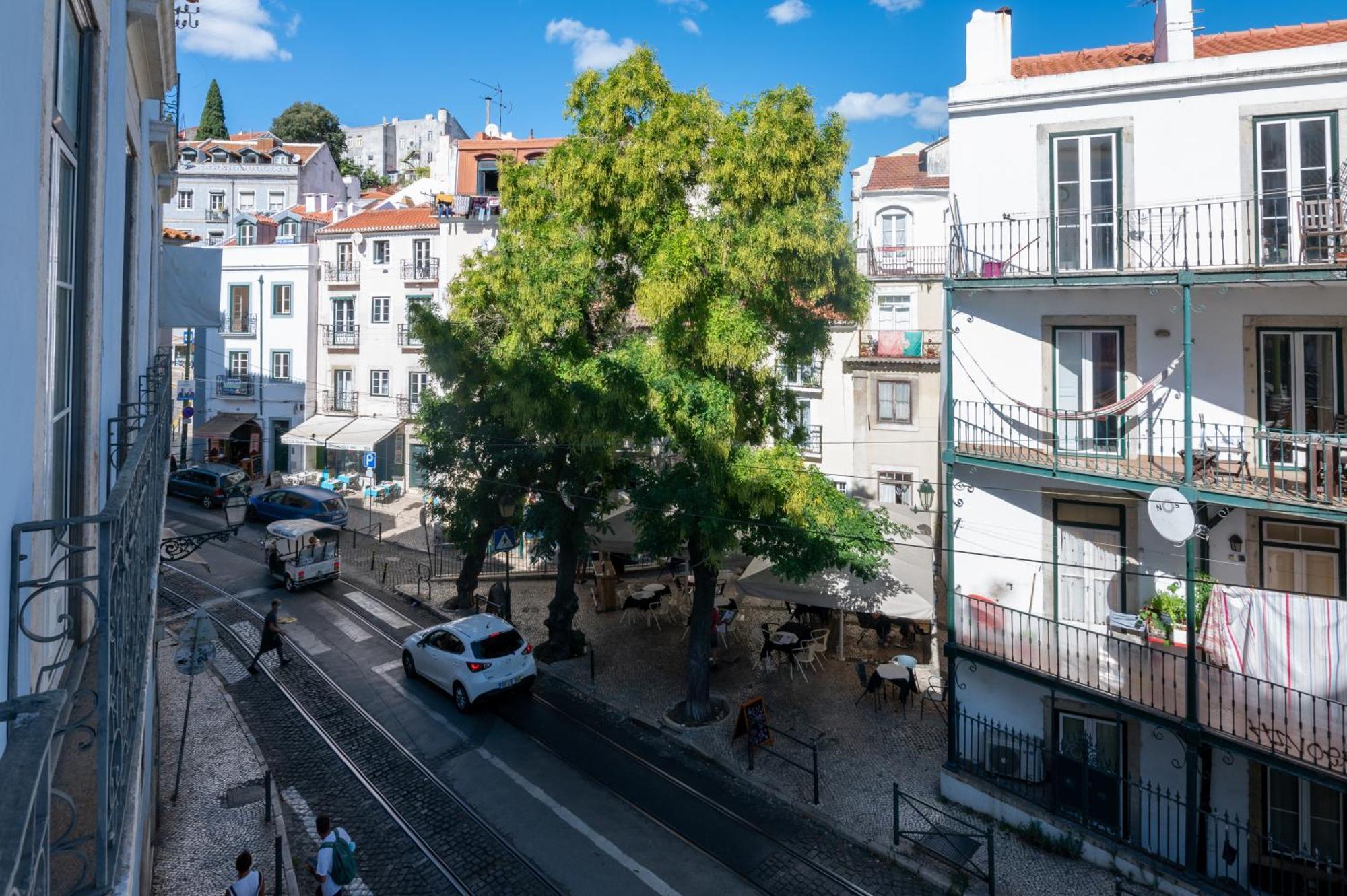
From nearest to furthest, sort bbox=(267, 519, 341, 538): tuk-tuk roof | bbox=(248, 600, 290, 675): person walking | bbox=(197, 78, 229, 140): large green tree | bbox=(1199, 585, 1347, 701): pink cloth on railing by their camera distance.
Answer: bbox=(1199, 585, 1347, 701): pink cloth on railing, bbox=(248, 600, 290, 675): person walking, bbox=(267, 519, 341, 538): tuk-tuk roof, bbox=(197, 78, 229, 140): large green tree

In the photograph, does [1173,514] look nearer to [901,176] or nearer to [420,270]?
[901,176]

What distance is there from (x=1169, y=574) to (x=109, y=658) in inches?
499

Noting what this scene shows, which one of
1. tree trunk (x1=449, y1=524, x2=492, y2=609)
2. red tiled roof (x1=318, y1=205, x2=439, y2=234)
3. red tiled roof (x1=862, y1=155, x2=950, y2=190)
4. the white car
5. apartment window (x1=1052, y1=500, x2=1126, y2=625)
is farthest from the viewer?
red tiled roof (x1=318, y1=205, x2=439, y2=234)

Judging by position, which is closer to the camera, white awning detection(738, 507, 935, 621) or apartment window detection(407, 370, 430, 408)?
white awning detection(738, 507, 935, 621)

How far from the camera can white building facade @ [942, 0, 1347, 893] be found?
10320mm

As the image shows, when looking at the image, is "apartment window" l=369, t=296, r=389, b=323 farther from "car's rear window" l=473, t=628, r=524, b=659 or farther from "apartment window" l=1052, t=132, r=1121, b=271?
"apartment window" l=1052, t=132, r=1121, b=271

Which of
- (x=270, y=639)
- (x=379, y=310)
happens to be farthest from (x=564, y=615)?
(x=379, y=310)

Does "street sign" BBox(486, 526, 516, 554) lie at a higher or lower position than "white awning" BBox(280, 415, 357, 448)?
lower

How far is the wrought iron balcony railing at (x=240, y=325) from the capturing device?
37062 mm

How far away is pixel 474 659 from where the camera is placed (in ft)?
49.2

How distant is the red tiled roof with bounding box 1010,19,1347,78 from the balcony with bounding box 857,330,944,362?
12.4m

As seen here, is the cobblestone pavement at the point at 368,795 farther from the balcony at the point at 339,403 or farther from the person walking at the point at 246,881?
the balcony at the point at 339,403

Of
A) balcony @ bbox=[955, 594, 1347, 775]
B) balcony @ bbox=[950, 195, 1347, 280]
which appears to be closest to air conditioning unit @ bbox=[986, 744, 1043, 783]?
balcony @ bbox=[955, 594, 1347, 775]

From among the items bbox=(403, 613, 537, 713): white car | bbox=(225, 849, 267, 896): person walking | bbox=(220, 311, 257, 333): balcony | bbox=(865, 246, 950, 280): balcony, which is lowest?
bbox=(225, 849, 267, 896): person walking
